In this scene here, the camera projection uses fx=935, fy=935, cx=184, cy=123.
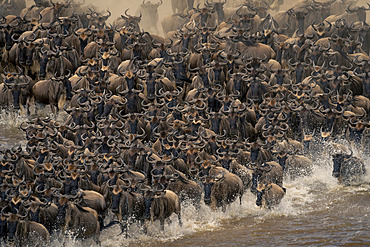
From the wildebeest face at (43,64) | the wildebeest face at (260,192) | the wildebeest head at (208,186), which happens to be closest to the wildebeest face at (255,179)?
the wildebeest face at (260,192)

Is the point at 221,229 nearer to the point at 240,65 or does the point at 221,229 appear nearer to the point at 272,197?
the point at 272,197

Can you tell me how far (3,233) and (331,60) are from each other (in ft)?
55.5

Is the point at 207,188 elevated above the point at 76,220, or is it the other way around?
the point at 207,188

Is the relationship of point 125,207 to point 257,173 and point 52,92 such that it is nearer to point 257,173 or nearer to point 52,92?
point 257,173

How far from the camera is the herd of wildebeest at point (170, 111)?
79.8ft

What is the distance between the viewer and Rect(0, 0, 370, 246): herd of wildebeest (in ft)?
79.8

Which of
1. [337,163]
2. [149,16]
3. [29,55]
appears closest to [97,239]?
[337,163]

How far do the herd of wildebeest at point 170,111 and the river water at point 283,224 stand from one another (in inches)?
13.6

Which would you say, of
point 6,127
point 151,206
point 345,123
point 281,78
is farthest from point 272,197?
point 6,127

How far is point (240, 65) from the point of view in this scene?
34.4 m

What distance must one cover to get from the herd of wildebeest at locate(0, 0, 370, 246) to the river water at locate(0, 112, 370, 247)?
0.35 metres

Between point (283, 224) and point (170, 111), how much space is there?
24.8 ft

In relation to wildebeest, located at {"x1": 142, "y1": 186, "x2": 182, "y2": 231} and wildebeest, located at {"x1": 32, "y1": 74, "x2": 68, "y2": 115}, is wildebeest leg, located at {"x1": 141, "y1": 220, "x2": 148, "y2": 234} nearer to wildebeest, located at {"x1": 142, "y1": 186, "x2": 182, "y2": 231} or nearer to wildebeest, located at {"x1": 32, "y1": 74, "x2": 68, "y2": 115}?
wildebeest, located at {"x1": 142, "y1": 186, "x2": 182, "y2": 231}

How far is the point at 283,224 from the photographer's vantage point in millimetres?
24641
